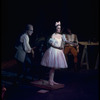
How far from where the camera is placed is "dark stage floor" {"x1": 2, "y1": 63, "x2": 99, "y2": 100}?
630 centimetres

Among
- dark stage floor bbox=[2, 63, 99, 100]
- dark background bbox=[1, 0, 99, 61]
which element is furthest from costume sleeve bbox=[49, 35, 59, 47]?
dark background bbox=[1, 0, 99, 61]

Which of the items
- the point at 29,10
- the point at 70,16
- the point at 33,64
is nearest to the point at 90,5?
the point at 70,16

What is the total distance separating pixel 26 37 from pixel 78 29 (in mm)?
4777

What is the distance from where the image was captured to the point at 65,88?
287 inches

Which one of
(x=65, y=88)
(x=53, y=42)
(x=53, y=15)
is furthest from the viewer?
(x=53, y=15)

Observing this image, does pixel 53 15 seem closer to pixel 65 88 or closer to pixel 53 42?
pixel 53 42

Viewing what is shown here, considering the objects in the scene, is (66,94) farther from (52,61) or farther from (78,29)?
(78,29)

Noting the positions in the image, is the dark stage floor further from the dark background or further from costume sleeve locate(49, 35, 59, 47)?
the dark background

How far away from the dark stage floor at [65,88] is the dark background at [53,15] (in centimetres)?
244

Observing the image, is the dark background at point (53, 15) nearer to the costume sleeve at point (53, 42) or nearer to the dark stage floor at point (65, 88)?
the dark stage floor at point (65, 88)

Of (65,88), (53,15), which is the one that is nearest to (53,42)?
(65,88)

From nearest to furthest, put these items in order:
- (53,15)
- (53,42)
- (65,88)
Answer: (53,42) < (65,88) < (53,15)

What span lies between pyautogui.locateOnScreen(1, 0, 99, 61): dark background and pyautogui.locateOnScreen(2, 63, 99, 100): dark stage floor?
2.44 metres

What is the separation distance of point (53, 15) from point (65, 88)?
17.0 ft
